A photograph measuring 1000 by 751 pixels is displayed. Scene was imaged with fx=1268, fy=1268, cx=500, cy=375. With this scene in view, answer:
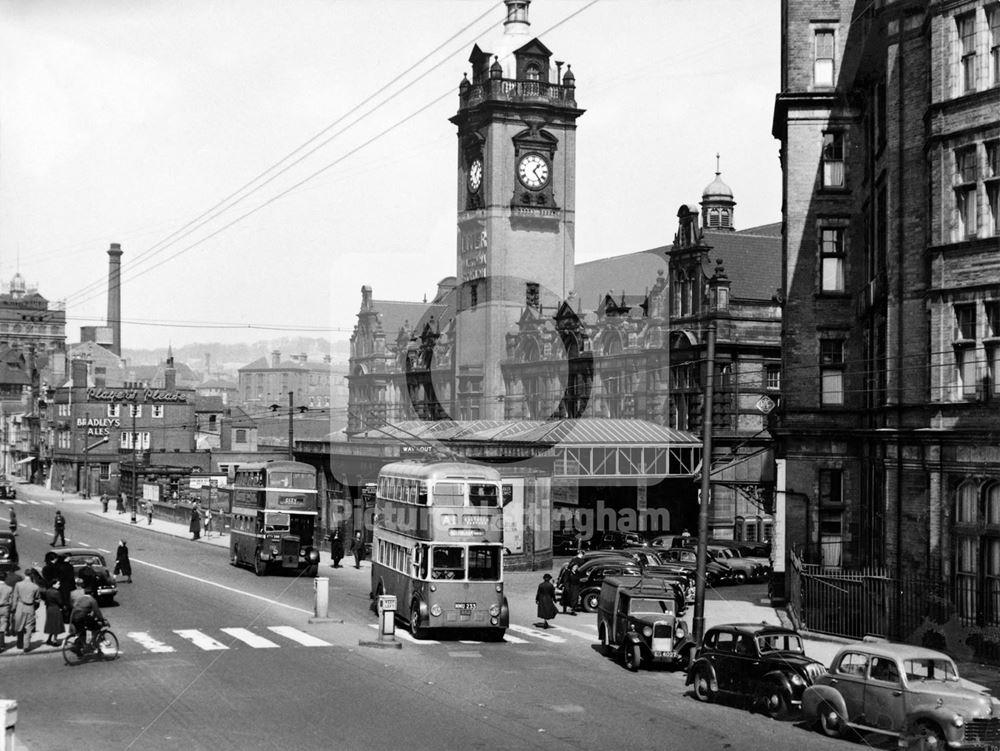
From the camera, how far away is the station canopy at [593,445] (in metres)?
59.3

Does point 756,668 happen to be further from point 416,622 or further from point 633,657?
point 416,622

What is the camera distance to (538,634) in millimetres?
34438

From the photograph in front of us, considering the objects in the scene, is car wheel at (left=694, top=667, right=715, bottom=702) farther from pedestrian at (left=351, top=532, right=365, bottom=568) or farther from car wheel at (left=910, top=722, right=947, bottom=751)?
pedestrian at (left=351, top=532, right=365, bottom=568)

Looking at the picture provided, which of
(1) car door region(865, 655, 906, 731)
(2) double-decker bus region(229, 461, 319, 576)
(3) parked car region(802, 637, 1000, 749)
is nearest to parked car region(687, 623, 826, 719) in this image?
(3) parked car region(802, 637, 1000, 749)

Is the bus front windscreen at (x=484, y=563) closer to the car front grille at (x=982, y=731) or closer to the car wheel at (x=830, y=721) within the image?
the car wheel at (x=830, y=721)

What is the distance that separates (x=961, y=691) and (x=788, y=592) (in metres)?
21.9

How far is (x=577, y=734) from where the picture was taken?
2048cm

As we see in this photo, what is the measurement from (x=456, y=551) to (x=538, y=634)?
438 cm

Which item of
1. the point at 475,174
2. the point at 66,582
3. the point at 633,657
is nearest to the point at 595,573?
the point at 633,657

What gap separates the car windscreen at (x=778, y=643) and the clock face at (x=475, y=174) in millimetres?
71351

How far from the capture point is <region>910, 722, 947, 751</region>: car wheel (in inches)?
767

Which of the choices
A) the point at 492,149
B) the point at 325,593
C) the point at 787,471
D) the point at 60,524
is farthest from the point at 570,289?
the point at 325,593

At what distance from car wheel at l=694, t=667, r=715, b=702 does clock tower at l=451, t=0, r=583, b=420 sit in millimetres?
66239

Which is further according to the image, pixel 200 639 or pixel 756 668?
pixel 200 639
